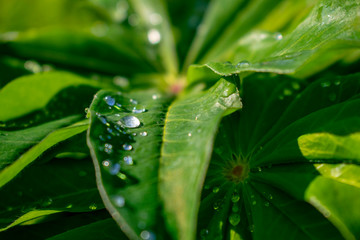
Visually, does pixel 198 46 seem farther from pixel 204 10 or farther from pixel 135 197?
pixel 135 197

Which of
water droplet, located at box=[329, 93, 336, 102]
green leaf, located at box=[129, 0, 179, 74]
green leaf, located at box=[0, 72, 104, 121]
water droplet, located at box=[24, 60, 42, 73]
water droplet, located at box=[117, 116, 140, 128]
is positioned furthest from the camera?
green leaf, located at box=[129, 0, 179, 74]

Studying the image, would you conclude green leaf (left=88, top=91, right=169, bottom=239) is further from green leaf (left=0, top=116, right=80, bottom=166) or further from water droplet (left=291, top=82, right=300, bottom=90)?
water droplet (left=291, top=82, right=300, bottom=90)

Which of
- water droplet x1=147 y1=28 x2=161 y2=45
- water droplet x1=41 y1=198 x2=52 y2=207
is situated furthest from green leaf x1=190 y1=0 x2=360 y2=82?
water droplet x1=147 y1=28 x2=161 y2=45

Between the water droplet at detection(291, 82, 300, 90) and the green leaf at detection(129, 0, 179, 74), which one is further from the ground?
the green leaf at detection(129, 0, 179, 74)

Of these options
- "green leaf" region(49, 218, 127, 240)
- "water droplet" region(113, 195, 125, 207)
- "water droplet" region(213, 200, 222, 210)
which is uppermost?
"water droplet" region(113, 195, 125, 207)

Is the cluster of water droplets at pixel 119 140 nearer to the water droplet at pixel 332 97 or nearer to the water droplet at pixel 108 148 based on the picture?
the water droplet at pixel 108 148

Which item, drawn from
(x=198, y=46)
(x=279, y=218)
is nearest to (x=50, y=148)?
(x=279, y=218)

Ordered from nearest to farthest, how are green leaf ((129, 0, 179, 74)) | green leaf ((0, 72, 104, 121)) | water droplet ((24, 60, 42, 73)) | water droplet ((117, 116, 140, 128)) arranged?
water droplet ((117, 116, 140, 128)) → green leaf ((0, 72, 104, 121)) → water droplet ((24, 60, 42, 73)) → green leaf ((129, 0, 179, 74))
